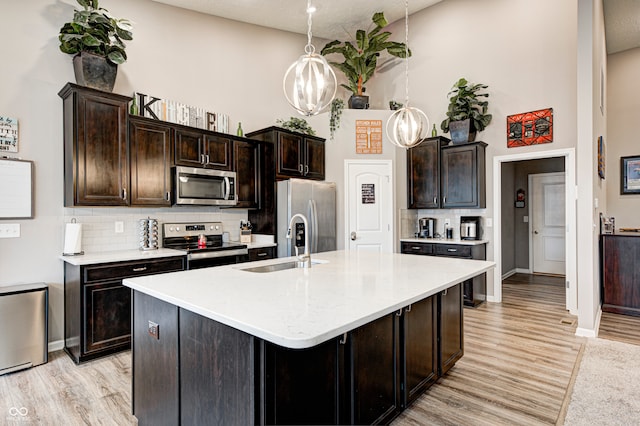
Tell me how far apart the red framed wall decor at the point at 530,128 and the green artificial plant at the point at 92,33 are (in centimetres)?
485

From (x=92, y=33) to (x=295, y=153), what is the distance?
257 cm

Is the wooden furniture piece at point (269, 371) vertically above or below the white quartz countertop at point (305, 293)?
below

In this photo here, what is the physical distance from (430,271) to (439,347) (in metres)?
0.58

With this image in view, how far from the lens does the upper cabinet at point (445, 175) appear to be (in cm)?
504

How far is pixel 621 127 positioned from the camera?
6.09m

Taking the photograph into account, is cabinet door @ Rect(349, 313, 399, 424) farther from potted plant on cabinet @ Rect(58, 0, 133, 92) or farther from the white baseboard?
potted plant on cabinet @ Rect(58, 0, 133, 92)

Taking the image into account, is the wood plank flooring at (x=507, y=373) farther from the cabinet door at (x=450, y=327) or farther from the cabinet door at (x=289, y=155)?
the cabinet door at (x=289, y=155)

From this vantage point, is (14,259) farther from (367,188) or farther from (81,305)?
(367,188)

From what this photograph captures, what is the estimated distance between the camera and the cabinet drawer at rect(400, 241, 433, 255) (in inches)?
203

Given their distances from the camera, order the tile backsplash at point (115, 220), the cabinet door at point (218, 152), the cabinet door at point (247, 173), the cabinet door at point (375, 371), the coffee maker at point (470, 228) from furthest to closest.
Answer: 1. the coffee maker at point (470, 228)
2. the cabinet door at point (247, 173)
3. the cabinet door at point (218, 152)
4. the tile backsplash at point (115, 220)
5. the cabinet door at point (375, 371)

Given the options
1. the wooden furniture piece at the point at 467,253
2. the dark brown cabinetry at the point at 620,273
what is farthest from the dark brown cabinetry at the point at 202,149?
the dark brown cabinetry at the point at 620,273

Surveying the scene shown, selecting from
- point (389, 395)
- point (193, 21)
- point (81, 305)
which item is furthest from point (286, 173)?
point (389, 395)

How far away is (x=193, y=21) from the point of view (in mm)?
4578

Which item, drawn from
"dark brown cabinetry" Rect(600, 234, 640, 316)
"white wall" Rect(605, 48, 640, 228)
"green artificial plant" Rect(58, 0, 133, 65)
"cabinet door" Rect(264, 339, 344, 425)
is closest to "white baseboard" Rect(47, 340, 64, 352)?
"green artificial plant" Rect(58, 0, 133, 65)
